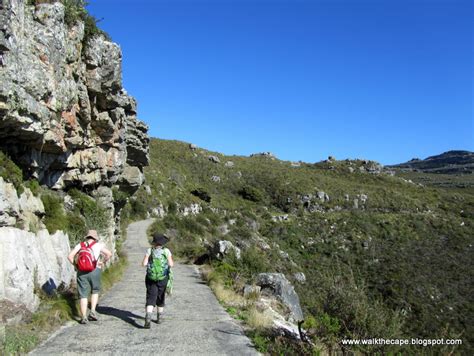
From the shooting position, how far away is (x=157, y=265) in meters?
7.77

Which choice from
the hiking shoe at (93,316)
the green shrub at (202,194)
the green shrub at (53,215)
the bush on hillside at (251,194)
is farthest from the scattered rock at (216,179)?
the hiking shoe at (93,316)

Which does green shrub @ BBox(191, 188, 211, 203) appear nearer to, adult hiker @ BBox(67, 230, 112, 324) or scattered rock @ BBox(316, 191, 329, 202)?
scattered rock @ BBox(316, 191, 329, 202)

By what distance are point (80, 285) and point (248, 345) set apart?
3214mm

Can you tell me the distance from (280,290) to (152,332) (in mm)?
5572

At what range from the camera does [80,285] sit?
7.65m

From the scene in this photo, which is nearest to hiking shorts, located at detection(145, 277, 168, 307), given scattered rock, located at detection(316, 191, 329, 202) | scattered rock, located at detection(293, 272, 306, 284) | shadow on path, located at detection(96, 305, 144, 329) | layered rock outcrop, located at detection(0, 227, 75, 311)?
shadow on path, located at detection(96, 305, 144, 329)

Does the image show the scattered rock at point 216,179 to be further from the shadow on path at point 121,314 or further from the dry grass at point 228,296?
the shadow on path at point 121,314

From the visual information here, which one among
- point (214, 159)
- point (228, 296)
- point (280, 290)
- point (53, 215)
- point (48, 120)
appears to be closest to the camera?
point (48, 120)

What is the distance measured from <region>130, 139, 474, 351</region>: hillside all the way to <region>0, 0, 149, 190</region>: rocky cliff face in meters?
6.22

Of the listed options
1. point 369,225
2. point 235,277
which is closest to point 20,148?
point 235,277

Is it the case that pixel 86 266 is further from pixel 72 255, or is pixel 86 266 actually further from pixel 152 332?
pixel 152 332

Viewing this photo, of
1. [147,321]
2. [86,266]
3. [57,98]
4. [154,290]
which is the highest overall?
[57,98]

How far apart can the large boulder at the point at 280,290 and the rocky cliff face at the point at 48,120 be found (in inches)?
218

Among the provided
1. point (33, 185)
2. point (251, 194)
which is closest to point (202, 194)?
point (251, 194)
